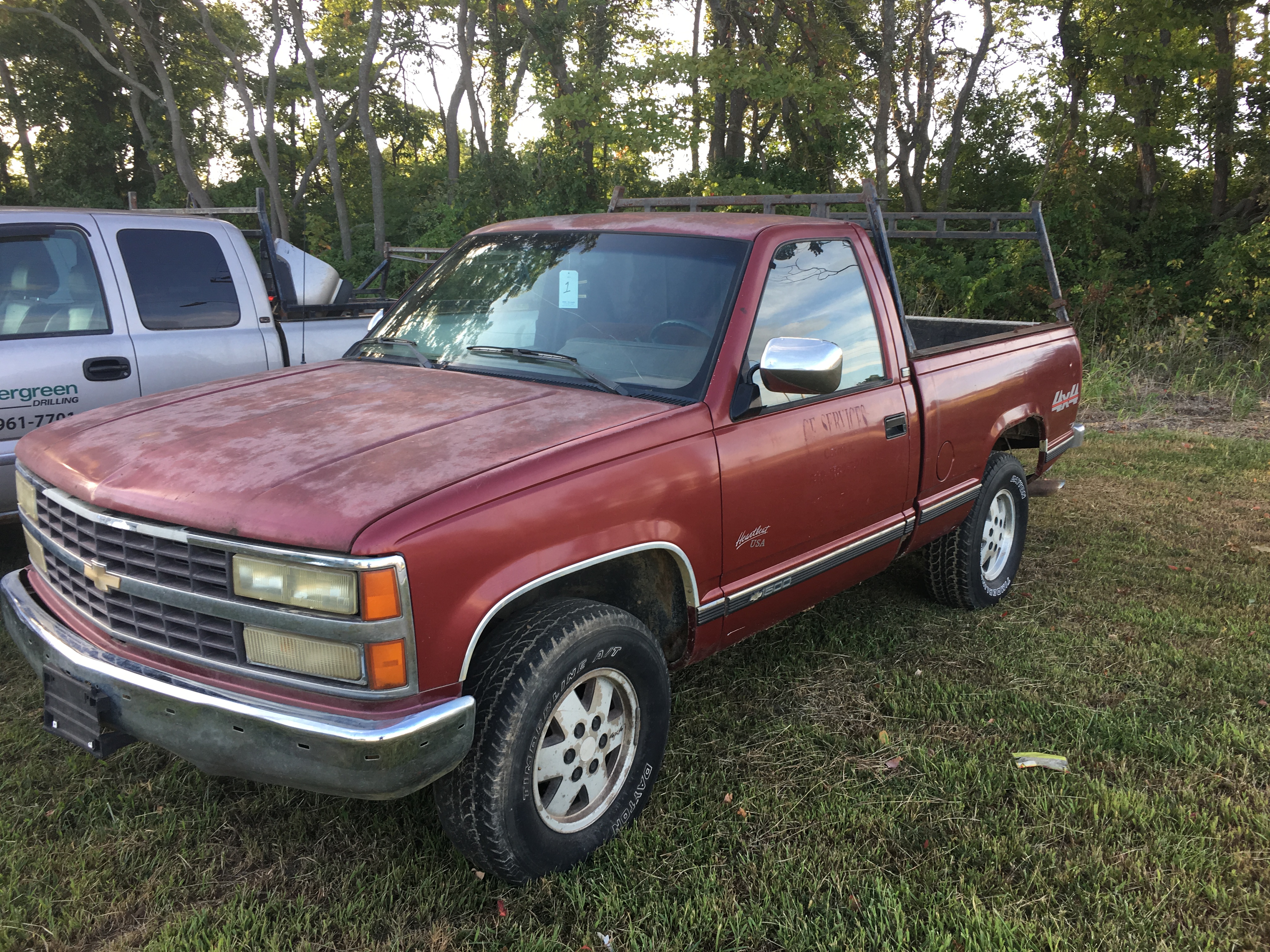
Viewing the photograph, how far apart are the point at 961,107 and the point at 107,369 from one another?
754 inches

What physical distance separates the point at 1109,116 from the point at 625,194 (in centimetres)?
906

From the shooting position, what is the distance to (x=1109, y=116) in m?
17.4

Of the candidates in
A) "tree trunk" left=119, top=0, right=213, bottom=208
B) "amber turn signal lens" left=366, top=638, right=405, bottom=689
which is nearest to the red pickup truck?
"amber turn signal lens" left=366, top=638, right=405, bottom=689

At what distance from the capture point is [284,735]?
7.48 feet

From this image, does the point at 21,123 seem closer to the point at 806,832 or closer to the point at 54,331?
the point at 54,331

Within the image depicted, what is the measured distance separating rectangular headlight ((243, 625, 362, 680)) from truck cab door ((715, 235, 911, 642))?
52.1 inches

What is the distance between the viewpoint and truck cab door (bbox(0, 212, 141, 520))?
15.4ft

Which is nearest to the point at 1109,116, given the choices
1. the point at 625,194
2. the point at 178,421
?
the point at 625,194

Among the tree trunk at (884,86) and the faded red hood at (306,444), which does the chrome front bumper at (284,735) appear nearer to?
the faded red hood at (306,444)

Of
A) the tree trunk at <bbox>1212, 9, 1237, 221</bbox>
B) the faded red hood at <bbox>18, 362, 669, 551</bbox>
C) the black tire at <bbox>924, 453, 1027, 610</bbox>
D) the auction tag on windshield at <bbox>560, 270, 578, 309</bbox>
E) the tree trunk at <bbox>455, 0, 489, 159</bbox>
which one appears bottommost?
the black tire at <bbox>924, 453, 1027, 610</bbox>

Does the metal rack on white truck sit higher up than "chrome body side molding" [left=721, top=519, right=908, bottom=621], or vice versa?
the metal rack on white truck

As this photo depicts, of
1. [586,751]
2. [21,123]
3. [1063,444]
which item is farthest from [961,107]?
[21,123]

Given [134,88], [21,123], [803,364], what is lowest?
[803,364]

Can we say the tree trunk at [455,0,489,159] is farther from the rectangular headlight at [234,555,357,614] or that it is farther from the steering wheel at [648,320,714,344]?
the rectangular headlight at [234,555,357,614]
